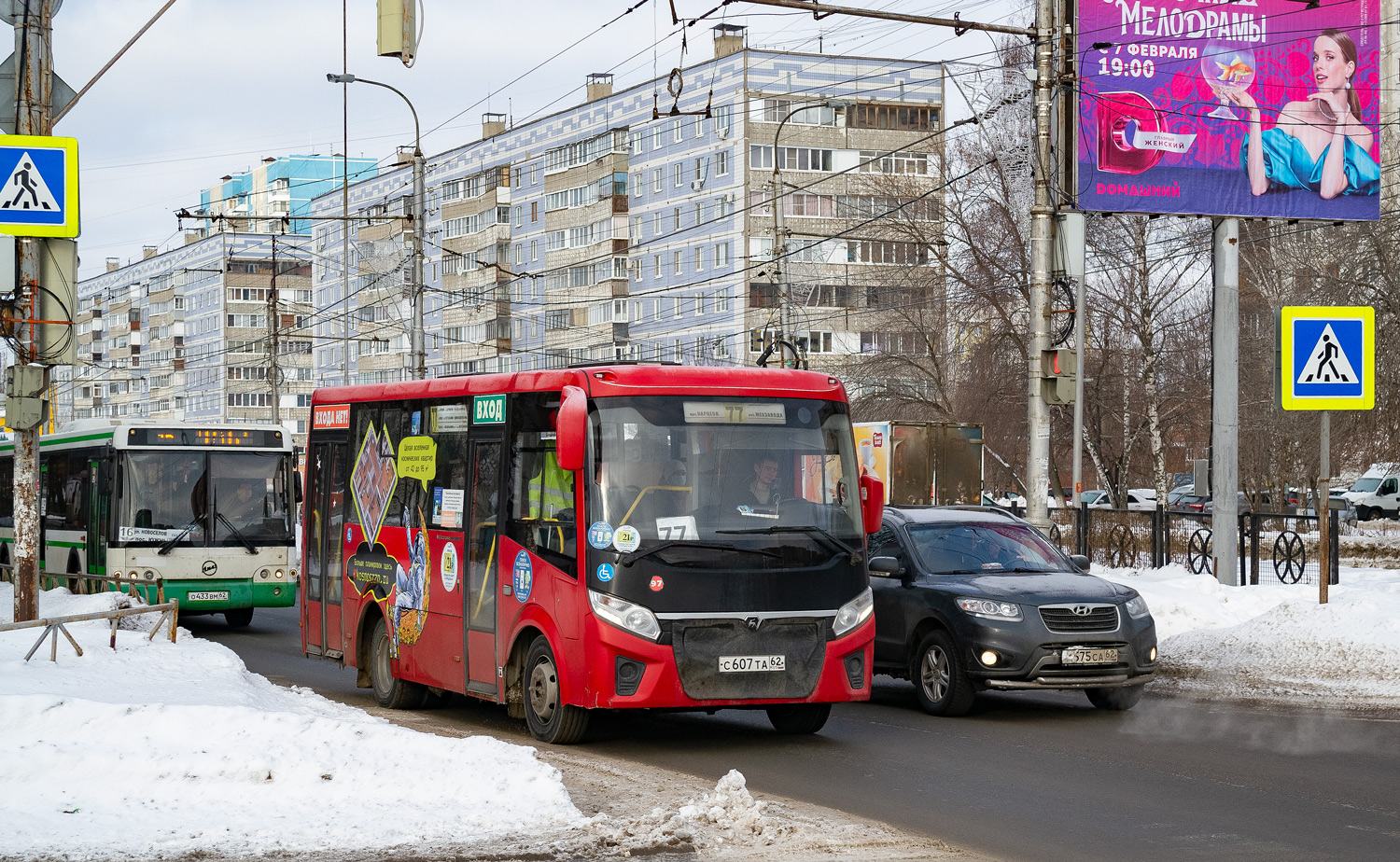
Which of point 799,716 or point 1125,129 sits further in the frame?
point 1125,129

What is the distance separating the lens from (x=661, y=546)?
10523 millimetres

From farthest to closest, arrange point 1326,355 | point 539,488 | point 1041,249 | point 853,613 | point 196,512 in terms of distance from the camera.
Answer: point 196,512, point 1041,249, point 1326,355, point 539,488, point 853,613

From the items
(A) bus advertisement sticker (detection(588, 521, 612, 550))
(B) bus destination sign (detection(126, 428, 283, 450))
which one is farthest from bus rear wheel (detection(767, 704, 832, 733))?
(B) bus destination sign (detection(126, 428, 283, 450))

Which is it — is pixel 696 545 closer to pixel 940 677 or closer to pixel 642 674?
pixel 642 674

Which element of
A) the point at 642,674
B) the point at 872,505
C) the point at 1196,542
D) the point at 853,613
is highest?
the point at 872,505

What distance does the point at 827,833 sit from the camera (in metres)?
7.77

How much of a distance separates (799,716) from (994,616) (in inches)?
72.5

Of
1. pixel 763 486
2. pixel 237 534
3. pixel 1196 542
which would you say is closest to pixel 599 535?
pixel 763 486

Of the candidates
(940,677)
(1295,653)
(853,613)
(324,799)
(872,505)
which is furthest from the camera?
(1295,653)

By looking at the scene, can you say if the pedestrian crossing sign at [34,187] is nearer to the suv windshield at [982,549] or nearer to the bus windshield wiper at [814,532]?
the bus windshield wiper at [814,532]

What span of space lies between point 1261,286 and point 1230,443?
1049 inches


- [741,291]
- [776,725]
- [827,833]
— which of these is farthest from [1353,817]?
[741,291]

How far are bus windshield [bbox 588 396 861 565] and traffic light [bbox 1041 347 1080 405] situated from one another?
8.94 meters

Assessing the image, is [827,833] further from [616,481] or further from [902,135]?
[902,135]
